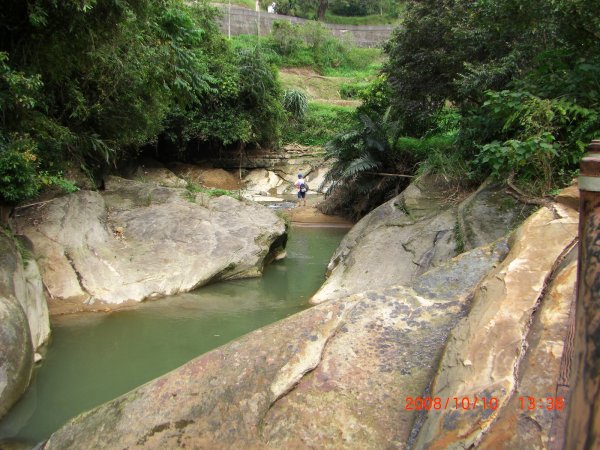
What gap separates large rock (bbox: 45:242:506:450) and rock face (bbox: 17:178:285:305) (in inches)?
179

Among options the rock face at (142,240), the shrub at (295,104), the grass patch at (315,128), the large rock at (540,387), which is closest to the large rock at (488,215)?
the large rock at (540,387)

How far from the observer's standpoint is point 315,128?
23.9 m

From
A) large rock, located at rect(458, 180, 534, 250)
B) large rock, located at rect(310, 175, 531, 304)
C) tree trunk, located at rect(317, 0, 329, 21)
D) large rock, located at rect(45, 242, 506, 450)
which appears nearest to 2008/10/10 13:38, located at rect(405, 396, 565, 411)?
large rock, located at rect(45, 242, 506, 450)

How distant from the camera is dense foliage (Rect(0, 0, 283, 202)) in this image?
5746 millimetres

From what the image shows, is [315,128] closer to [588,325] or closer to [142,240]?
[142,240]

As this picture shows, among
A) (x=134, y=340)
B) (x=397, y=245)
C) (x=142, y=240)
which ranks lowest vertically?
(x=134, y=340)

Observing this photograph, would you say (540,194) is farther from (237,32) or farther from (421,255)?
(237,32)

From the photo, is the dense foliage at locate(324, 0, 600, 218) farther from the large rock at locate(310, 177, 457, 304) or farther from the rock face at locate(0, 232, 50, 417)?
the rock face at locate(0, 232, 50, 417)

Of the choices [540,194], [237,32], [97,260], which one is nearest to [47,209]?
[97,260]

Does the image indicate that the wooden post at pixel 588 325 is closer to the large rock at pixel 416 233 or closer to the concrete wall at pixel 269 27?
the large rock at pixel 416 233

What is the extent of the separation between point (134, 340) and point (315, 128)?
62.9ft

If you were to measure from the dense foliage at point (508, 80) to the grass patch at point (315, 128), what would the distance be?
11061mm

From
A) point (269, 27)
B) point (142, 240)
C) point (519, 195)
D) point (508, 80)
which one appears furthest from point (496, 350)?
point (269, 27)
